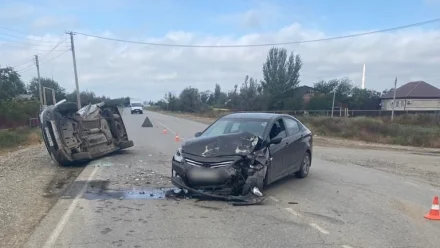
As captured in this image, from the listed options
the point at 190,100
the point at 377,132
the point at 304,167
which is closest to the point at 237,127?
the point at 304,167

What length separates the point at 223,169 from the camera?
7629mm

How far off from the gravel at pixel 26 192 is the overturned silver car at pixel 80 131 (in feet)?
1.80

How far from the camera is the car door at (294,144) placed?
31.8 feet

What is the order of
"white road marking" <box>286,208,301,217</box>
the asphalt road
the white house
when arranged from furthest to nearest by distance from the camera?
the white house, "white road marking" <box>286,208,301,217</box>, the asphalt road

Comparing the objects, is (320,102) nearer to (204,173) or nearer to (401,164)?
(401,164)

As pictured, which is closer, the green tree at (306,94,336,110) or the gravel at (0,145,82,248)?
the gravel at (0,145,82,248)

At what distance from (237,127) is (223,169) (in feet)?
6.30

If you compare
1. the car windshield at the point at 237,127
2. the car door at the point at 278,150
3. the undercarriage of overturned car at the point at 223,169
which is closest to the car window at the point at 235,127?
the car windshield at the point at 237,127

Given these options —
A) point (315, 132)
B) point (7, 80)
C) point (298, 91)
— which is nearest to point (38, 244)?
point (315, 132)

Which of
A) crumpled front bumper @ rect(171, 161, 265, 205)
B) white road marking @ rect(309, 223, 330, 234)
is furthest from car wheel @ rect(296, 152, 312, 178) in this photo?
white road marking @ rect(309, 223, 330, 234)

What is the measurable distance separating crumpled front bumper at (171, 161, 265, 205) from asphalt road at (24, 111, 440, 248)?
160 millimetres

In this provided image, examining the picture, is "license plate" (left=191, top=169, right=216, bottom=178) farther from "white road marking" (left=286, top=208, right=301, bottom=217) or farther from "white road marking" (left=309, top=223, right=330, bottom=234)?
"white road marking" (left=309, top=223, right=330, bottom=234)

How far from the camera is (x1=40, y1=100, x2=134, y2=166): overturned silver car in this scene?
12.3m

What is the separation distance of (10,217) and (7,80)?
5419 centimetres
